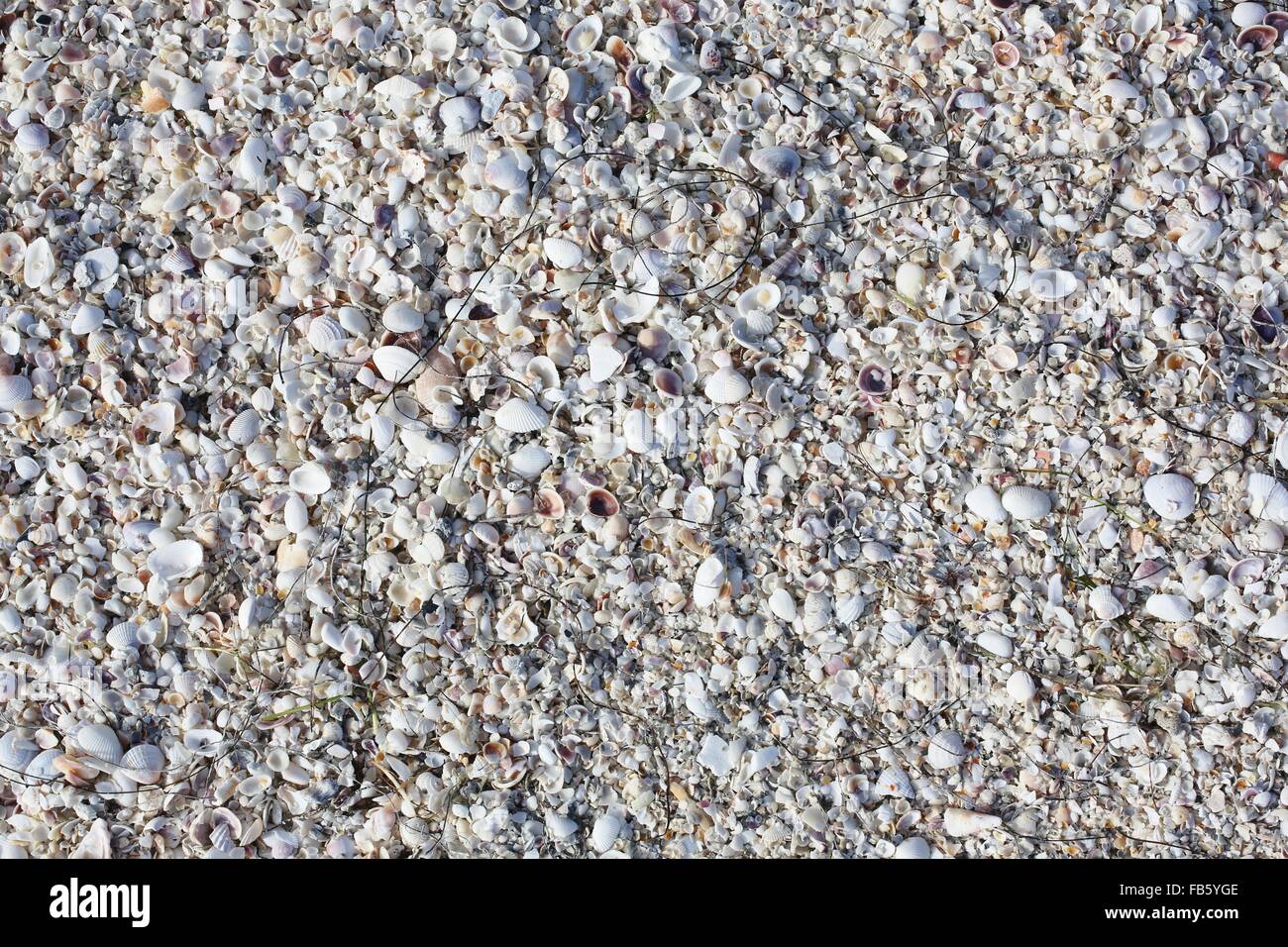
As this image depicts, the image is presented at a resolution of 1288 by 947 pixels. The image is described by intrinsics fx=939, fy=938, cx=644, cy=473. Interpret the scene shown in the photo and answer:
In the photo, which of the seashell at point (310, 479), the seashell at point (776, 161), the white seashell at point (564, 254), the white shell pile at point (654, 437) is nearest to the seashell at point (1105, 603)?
the white shell pile at point (654, 437)

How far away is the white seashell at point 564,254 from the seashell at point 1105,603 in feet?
3.54

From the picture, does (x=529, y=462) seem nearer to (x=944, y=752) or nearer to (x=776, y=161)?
(x=776, y=161)

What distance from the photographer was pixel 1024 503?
1621mm

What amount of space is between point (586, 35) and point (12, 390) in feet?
4.02

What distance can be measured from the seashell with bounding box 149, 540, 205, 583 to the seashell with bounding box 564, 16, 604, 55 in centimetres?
113

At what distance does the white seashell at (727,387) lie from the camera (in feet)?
5.38

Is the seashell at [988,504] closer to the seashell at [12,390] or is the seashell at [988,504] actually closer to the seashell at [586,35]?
the seashell at [586,35]

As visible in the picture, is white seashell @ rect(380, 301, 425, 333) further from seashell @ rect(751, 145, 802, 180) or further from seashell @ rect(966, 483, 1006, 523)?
seashell @ rect(966, 483, 1006, 523)

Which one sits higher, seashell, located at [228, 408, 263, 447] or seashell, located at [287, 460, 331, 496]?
seashell, located at [228, 408, 263, 447]

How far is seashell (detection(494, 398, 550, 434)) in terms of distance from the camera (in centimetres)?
164

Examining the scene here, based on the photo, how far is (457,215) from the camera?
1702 mm

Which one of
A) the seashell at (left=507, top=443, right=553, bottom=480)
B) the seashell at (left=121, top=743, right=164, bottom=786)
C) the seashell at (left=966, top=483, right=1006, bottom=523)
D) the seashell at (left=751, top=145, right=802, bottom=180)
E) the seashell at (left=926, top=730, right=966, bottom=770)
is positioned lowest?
the seashell at (left=121, top=743, right=164, bottom=786)

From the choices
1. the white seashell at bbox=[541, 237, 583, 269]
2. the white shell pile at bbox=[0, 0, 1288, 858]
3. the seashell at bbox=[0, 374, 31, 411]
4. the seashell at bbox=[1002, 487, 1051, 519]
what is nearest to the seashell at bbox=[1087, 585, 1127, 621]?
the white shell pile at bbox=[0, 0, 1288, 858]
